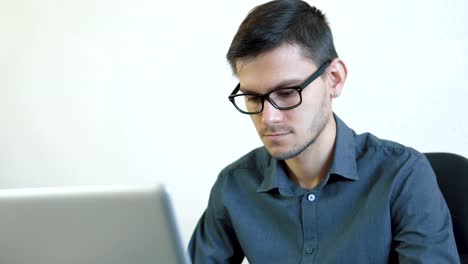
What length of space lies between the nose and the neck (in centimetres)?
15

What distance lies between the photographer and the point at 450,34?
5.80 feet

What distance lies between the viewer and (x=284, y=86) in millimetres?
1128

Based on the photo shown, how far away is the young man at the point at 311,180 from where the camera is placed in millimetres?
1118

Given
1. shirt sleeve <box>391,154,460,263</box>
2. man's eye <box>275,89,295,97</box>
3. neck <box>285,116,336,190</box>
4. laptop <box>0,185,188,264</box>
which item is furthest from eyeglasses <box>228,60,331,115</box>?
laptop <box>0,185,188,264</box>

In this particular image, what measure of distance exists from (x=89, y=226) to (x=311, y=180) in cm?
67

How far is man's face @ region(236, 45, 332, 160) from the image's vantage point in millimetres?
1136

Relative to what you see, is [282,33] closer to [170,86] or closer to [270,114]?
[270,114]

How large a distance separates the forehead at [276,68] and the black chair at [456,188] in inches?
14.7

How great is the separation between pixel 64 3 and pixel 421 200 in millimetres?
1665

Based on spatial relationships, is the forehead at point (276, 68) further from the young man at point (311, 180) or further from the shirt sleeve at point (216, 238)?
the shirt sleeve at point (216, 238)

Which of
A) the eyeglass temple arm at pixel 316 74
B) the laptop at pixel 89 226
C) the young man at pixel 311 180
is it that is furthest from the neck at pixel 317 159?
the laptop at pixel 89 226

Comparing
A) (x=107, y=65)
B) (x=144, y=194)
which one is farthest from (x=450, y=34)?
(x=144, y=194)

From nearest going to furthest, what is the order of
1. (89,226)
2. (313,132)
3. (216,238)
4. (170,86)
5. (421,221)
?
1. (89,226)
2. (421,221)
3. (313,132)
4. (216,238)
5. (170,86)

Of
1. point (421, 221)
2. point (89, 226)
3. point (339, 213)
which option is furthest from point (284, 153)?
point (89, 226)
